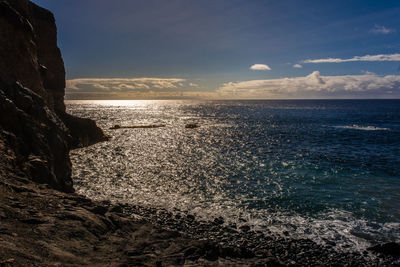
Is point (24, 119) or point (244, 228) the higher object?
point (24, 119)

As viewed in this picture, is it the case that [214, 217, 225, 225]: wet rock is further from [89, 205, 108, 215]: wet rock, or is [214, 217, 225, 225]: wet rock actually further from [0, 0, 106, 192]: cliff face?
[0, 0, 106, 192]: cliff face

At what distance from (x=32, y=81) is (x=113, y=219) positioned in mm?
15488

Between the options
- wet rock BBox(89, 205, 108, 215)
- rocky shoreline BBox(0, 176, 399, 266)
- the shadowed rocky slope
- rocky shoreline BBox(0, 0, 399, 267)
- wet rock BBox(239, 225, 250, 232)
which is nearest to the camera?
rocky shoreline BBox(0, 176, 399, 266)

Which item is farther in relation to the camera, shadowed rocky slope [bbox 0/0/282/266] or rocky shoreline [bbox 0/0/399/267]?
rocky shoreline [bbox 0/0/399/267]

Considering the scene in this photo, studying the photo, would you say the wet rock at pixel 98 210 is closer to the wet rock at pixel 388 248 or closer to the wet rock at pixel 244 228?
the wet rock at pixel 244 228

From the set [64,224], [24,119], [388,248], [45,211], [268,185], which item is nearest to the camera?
[64,224]

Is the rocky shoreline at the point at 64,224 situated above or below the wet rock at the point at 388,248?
above

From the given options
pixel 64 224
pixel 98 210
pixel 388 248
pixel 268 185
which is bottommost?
pixel 388 248

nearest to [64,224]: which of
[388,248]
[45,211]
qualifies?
[45,211]

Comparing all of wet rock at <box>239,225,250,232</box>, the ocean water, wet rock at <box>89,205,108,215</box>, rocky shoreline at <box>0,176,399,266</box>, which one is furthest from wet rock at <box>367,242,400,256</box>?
wet rock at <box>89,205,108,215</box>

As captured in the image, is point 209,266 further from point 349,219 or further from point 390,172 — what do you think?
point 390,172

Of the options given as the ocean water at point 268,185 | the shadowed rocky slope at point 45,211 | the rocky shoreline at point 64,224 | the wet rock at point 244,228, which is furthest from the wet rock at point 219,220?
the shadowed rocky slope at point 45,211

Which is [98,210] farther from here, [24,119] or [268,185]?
[268,185]

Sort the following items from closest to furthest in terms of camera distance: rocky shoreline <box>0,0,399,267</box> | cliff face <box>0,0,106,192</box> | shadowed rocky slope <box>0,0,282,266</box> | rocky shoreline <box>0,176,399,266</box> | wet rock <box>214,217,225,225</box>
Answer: rocky shoreline <box>0,176,399,266</box> < shadowed rocky slope <box>0,0,282,266</box> < rocky shoreline <box>0,0,399,267</box> < cliff face <box>0,0,106,192</box> < wet rock <box>214,217,225,225</box>
